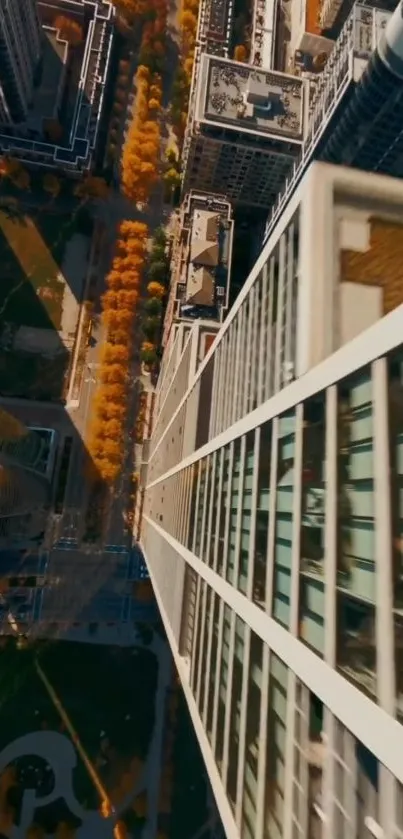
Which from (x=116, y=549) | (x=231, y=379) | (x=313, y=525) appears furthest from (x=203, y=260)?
(x=313, y=525)

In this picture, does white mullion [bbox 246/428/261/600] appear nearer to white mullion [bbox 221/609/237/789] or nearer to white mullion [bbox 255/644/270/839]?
white mullion [bbox 221/609/237/789]

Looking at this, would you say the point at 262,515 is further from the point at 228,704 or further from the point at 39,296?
the point at 39,296

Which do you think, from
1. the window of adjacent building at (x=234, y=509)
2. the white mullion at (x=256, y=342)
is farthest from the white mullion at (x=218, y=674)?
the white mullion at (x=256, y=342)

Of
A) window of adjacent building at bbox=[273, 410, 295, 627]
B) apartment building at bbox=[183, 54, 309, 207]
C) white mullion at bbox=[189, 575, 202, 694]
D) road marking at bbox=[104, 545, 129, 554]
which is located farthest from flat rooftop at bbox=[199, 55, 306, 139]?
window of adjacent building at bbox=[273, 410, 295, 627]

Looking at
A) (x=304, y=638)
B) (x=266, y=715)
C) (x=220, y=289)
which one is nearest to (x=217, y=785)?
(x=266, y=715)

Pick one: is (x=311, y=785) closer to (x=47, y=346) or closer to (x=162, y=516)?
(x=162, y=516)

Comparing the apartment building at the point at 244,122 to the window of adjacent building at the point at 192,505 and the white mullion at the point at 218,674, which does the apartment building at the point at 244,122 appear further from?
the white mullion at the point at 218,674
